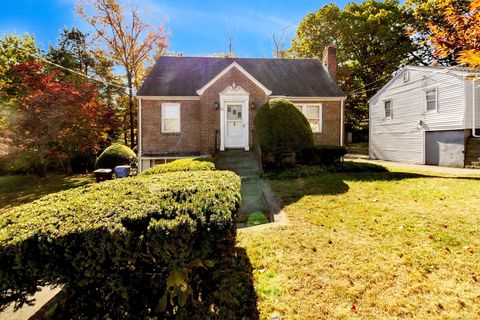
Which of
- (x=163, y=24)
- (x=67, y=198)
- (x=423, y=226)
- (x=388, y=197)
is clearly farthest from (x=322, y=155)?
(x=163, y=24)

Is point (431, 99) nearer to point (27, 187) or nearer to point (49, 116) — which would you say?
point (49, 116)

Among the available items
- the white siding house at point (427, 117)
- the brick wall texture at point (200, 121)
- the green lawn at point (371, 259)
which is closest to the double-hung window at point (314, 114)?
the brick wall texture at point (200, 121)

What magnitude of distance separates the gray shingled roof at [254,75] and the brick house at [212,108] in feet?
0.19

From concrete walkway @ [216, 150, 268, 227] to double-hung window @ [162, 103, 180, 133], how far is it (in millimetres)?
3421

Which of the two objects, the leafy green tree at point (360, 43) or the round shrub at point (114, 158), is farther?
the leafy green tree at point (360, 43)

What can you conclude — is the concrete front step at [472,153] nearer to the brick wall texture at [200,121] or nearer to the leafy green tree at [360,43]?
the brick wall texture at [200,121]

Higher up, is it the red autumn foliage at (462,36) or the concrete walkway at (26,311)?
the red autumn foliage at (462,36)

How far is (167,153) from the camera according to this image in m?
13.7

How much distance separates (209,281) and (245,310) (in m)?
0.50

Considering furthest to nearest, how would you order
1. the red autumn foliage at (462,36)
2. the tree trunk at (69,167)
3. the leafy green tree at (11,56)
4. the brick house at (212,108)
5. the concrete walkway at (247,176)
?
the tree trunk at (69,167) → the leafy green tree at (11,56) → the brick house at (212,108) → the concrete walkway at (247,176) → the red autumn foliage at (462,36)

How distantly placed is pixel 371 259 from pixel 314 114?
12689 mm

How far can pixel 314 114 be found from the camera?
591 inches

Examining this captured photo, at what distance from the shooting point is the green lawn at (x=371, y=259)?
258cm

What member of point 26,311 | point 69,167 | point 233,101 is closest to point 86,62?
point 69,167
